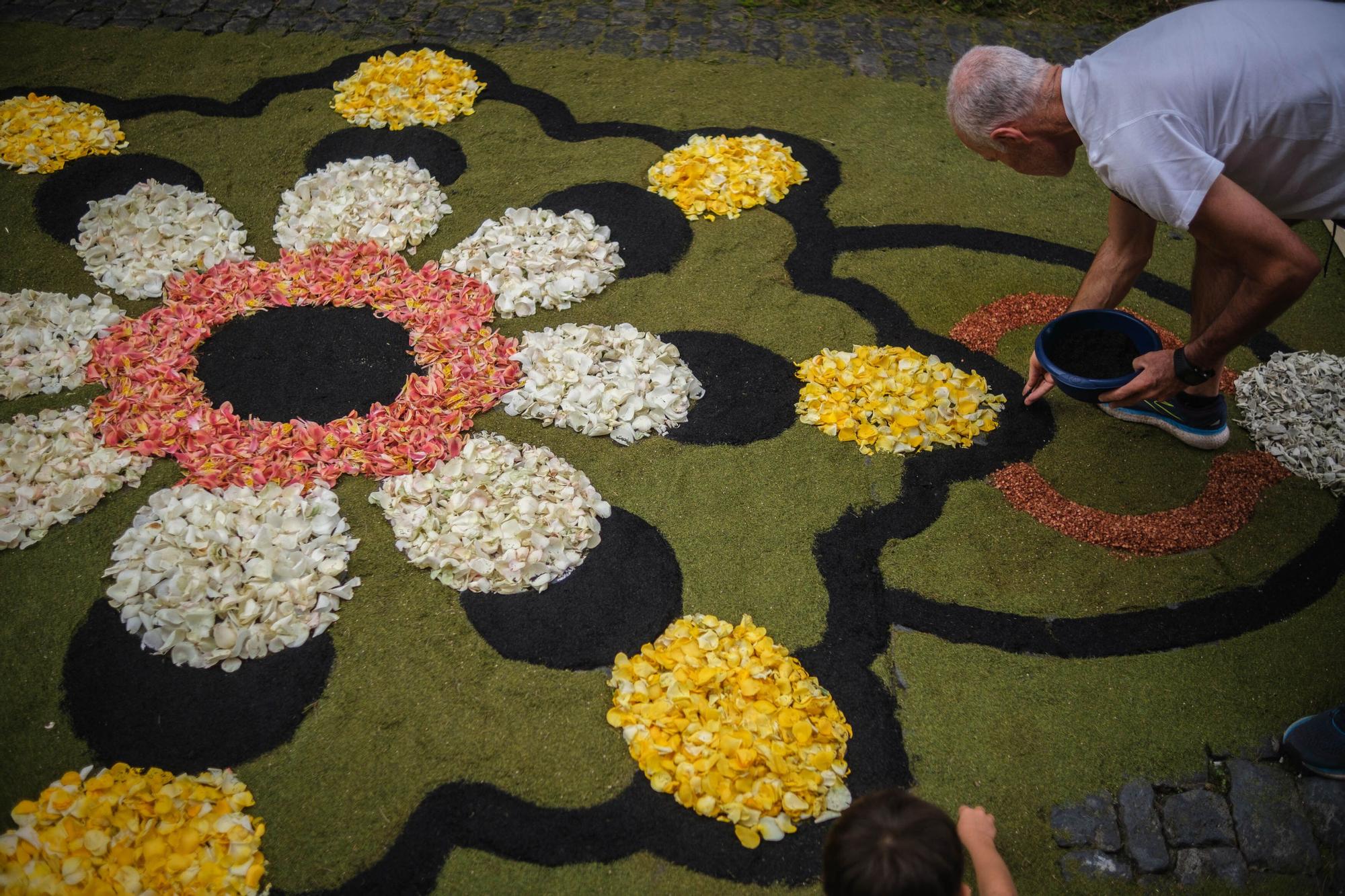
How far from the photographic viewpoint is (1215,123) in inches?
102

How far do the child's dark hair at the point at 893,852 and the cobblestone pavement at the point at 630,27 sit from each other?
4791 mm

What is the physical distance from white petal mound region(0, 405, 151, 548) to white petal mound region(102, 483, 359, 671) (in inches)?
9.8

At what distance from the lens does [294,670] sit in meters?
2.83

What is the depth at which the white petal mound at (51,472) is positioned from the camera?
3.14 metres

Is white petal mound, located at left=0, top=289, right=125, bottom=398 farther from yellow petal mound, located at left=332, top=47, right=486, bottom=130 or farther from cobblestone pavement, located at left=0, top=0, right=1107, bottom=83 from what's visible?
cobblestone pavement, located at left=0, top=0, right=1107, bottom=83

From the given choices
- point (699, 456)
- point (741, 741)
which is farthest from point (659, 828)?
point (699, 456)

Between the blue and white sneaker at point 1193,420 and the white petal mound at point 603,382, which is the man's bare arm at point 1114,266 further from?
the white petal mound at point 603,382

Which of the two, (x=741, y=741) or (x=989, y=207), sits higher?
(x=989, y=207)

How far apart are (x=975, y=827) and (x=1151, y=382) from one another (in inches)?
59.1

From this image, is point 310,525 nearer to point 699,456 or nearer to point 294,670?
point 294,670

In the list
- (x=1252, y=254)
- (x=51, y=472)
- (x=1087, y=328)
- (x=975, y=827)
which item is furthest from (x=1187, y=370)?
(x=51, y=472)

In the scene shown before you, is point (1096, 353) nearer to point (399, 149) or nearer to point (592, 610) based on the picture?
point (592, 610)

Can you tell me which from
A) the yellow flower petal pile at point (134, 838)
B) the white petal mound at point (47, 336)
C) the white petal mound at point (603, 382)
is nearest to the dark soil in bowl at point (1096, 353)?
the white petal mound at point (603, 382)

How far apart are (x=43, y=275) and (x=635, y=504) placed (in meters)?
2.88
